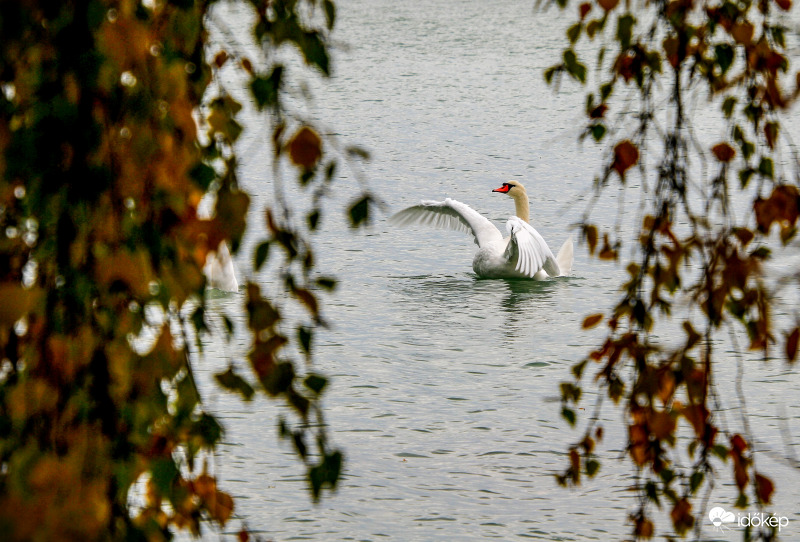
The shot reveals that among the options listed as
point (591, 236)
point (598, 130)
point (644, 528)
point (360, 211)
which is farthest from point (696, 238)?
point (360, 211)

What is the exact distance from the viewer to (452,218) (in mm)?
7926

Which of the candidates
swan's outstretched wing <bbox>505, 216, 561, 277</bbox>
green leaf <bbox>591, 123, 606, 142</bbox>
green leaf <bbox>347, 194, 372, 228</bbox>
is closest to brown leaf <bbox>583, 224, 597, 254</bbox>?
green leaf <bbox>591, 123, 606, 142</bbox>

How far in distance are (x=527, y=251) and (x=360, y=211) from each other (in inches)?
218

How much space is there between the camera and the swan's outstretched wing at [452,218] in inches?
283

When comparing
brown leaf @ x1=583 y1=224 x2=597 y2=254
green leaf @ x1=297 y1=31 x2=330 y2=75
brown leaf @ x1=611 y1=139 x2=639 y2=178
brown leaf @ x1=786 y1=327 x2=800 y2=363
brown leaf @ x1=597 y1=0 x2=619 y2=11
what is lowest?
brown leaf @ x1=786 y1=327 x2=800 y2=363

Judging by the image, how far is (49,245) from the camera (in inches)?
47.1

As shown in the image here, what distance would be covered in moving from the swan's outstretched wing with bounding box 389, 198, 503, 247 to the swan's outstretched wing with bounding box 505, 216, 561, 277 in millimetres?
299

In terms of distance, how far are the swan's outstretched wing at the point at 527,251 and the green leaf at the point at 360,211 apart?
5471 mm

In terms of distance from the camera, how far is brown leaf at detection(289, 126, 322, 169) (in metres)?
1.14

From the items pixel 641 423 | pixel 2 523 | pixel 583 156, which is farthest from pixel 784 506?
pixel 583 156

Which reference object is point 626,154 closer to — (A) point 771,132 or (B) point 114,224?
(A) point 771,132

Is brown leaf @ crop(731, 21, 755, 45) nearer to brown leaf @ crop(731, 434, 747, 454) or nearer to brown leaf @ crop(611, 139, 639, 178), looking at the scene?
brown leaf @ crop(611, 139, 639, 178)

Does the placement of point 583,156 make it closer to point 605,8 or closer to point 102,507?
point 605,8

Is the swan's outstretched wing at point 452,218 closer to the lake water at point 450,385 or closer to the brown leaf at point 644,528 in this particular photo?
the lake water at point 450,385
